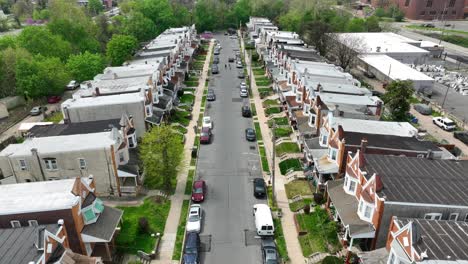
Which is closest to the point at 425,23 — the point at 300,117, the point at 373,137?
the point at 300,117

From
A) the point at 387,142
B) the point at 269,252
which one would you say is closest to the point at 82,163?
the point at 269,252

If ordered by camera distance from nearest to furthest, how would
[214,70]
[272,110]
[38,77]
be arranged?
[272,110] → [38,77] → [214,70]

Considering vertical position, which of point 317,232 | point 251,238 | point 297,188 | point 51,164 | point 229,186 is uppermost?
point 51,164

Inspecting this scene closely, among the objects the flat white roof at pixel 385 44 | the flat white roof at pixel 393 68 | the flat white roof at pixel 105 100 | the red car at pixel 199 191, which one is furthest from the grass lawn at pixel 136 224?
the flat white roof at pixel 385 44

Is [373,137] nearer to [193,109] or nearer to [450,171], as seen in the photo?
[450,171]

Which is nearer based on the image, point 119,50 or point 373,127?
point 373,127

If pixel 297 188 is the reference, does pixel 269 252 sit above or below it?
below

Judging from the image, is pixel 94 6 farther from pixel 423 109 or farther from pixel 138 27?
pixel 423 109
